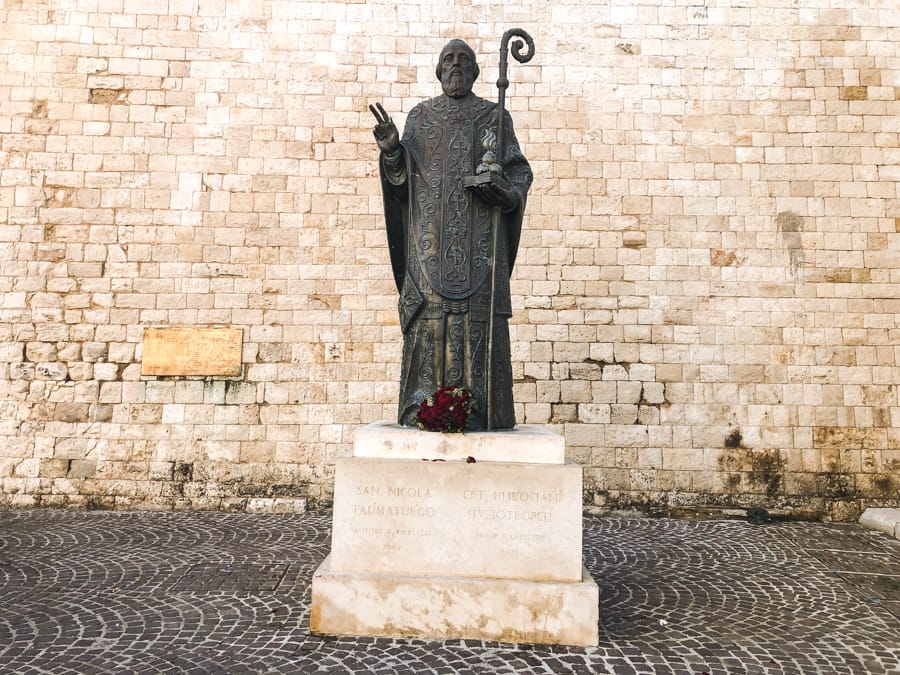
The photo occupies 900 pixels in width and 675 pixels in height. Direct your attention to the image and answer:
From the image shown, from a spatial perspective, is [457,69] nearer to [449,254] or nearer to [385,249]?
[449,254]

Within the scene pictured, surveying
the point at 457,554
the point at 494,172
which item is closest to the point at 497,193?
the point at 494,172

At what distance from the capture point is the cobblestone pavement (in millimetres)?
2689

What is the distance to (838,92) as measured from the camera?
281 inches

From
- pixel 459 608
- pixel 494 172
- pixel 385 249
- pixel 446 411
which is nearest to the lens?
pixel 459 608

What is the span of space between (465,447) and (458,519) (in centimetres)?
37

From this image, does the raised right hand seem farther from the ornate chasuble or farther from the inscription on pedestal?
the inscription on pedestal

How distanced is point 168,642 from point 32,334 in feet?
18.4

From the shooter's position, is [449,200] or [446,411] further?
[449,200]

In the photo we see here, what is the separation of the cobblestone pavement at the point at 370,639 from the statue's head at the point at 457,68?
3147mm

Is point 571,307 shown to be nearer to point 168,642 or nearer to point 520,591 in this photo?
point 520,591

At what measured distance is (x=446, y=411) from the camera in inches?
117

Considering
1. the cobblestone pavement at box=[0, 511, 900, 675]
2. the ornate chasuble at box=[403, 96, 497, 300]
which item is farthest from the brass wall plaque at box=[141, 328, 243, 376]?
the ornate chasuble at box=[403, 96, 497, 300]

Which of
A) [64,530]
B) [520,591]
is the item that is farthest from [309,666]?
[64,530]

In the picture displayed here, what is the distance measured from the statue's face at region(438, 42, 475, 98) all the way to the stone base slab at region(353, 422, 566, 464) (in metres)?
2.10
